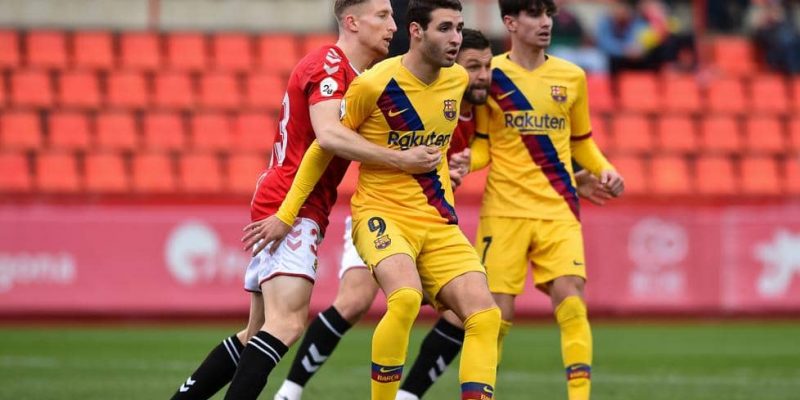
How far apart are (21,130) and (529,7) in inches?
388

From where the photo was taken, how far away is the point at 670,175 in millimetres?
17203

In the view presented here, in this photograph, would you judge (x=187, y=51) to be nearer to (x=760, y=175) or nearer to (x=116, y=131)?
(x=116, y=131)

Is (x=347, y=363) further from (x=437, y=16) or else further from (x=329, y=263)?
(x=437, y=16)

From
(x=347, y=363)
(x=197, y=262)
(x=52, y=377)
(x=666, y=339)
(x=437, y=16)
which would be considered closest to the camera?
(x=437, y=16)

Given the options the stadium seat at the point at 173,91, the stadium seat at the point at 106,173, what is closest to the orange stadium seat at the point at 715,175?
the stadium seat at the point at 173,91

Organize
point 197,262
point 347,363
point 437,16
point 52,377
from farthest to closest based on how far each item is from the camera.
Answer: point 197,262 < point 347,363 < point 52,377 < point 437,16

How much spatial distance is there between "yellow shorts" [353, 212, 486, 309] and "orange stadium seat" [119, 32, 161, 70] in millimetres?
11415

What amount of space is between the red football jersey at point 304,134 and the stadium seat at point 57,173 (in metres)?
9.33

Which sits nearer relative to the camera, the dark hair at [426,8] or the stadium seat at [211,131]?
the dark hair at [426,8]

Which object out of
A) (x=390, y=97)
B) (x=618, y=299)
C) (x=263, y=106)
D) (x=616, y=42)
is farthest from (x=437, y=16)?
(x=616, y=42)

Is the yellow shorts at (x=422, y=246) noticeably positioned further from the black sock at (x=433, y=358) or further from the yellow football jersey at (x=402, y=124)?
the black sock at (x=433, y=358)

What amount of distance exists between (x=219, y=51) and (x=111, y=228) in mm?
4462

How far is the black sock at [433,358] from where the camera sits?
25.2ft

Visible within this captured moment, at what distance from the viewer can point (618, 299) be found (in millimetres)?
14977
